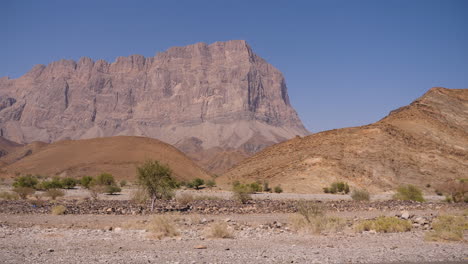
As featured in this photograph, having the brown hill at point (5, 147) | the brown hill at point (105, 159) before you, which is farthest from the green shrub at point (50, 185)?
the brown hill at point (5, 147)

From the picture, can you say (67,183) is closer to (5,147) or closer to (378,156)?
(378,156)

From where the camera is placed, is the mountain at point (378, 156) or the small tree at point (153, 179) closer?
the small tree at point (153, 179)

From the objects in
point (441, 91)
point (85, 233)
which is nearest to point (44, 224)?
point (85, 233)

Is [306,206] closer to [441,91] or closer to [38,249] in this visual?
[38,249]

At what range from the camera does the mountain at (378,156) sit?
5325 cm

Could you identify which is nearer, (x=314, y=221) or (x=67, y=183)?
(x=314, y=221)

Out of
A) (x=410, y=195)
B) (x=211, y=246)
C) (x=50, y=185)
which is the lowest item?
(x=211, y=246)

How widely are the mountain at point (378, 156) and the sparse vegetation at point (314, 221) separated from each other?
2915 cm

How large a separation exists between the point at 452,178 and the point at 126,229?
45909mm

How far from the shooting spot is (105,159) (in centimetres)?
8712

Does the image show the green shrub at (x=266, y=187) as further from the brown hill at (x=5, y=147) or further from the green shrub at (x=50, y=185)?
the brown hill at (x=5, y=147)

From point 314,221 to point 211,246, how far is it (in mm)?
5752

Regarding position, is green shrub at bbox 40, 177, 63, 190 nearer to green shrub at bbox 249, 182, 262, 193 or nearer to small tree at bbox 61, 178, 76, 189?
small tree at bbox 61, 178, 76, 189

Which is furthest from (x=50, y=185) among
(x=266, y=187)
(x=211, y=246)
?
(x=211, y=246)
